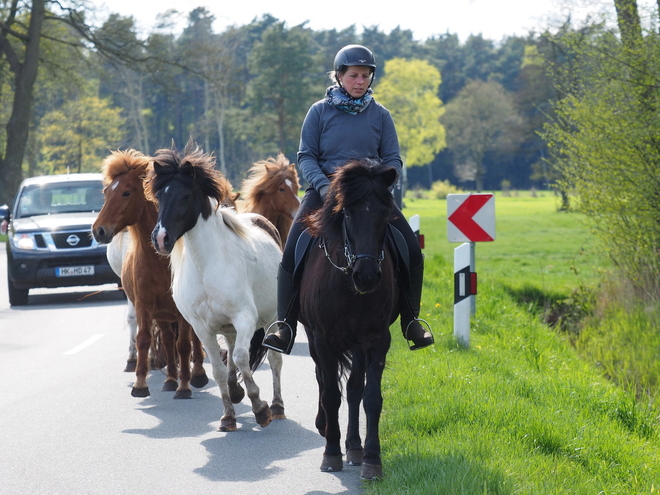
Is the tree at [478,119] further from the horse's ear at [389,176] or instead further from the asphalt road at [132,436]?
the horse's ear at [389,176]

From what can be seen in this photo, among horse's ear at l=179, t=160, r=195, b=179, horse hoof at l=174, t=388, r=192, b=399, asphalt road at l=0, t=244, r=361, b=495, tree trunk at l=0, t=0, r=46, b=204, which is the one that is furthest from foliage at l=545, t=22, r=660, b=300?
tree trunk at l=0, t=0, r=46, b=204

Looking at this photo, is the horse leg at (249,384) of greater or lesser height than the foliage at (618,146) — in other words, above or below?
below

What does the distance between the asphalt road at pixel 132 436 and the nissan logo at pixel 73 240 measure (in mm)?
4847

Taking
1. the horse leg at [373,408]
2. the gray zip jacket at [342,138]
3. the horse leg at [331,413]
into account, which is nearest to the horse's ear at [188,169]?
the gray zip jacket at [342,138]

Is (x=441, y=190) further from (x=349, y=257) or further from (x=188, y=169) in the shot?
(x=349, y=257)

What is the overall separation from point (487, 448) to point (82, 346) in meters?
7.08

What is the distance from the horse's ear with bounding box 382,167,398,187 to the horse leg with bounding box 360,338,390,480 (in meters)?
0.96

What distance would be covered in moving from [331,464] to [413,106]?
91772 millimetres

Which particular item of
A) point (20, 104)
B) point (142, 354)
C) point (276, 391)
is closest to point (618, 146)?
point (276, 391)

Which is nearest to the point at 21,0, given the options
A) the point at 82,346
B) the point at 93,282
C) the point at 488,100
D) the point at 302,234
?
the point at 93,282

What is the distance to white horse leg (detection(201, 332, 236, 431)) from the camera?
711cm

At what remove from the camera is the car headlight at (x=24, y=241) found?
1598cm

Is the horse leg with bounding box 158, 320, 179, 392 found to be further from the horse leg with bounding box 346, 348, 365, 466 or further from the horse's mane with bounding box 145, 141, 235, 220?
the horse leg with bounding box 346, 348, 365, 466

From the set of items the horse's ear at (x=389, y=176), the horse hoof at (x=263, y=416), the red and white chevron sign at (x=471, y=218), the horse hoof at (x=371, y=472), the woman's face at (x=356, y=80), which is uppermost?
the woman's face at (x=356, y=80)
